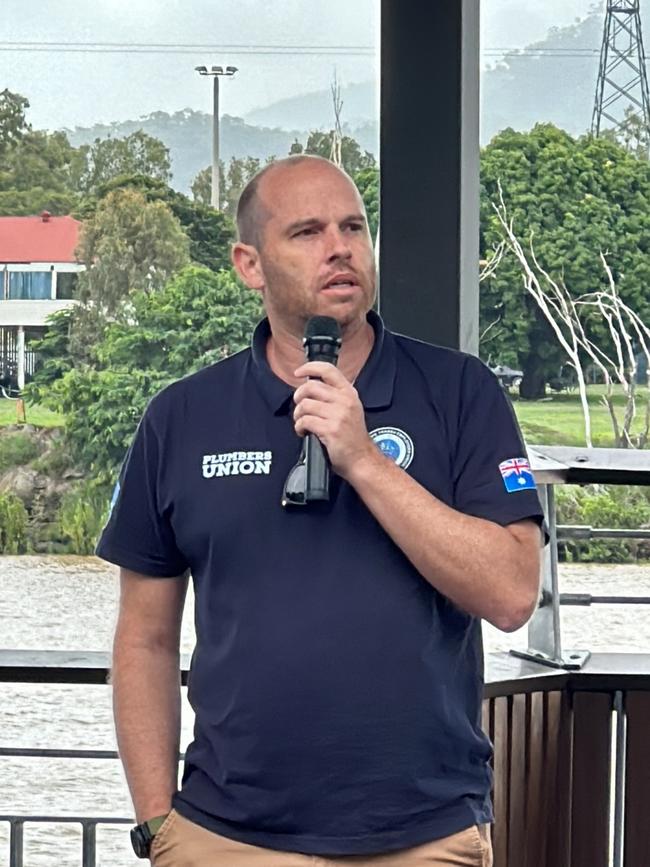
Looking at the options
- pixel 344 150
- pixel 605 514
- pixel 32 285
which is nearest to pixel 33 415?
pixel 32 285

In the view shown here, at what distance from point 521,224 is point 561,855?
5.09 feet

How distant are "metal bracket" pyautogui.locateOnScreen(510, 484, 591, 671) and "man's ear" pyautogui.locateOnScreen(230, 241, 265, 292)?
0.97 meters

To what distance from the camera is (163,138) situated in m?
3.59

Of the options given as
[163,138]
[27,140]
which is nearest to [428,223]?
[163,138]

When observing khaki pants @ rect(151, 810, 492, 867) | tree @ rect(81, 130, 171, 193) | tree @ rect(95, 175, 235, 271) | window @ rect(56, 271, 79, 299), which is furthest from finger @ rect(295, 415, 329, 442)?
tree @ rect(81, 130, 171, 193)

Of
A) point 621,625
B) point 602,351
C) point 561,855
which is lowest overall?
point 561,855

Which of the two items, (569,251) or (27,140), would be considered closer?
(569,251)

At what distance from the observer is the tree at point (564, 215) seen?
3.14 metres

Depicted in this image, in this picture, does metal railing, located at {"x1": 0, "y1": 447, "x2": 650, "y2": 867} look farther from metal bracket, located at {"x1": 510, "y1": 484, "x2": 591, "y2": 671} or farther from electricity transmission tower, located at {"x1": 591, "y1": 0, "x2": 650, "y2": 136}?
electricity transmission tower, located at {"x1": 591, "y1": 0, "x2": 650, "y2": 136}

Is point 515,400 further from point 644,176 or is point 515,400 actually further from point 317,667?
point 317,667

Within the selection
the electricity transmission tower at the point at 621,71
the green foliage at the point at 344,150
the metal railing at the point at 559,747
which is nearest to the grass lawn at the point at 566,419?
the metal railing at the point at 559,747

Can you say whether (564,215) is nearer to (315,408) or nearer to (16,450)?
(16,450)

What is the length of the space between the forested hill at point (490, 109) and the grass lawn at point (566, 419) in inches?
29.7

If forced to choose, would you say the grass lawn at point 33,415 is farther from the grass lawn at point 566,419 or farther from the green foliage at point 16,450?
the grass lawn at point 566,419
